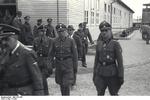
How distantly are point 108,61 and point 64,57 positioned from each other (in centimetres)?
139

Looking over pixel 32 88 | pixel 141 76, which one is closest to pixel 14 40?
pixel 32 88

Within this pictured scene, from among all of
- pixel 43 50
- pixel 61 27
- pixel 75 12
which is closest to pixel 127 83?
pixel 43 50

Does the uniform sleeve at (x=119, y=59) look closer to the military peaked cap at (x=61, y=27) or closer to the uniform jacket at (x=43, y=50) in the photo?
the military peaked cap at (x=61, y=27)

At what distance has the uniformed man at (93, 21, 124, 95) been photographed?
669 cm

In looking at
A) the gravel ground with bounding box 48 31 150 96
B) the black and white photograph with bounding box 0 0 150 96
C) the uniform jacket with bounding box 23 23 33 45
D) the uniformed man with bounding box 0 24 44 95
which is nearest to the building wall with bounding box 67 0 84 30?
the black and white photograph with bounding box 0 0 150 96

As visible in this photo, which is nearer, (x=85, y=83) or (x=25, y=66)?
(x=25, y=66)

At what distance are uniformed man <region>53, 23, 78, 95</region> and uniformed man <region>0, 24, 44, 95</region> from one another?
3044 mm

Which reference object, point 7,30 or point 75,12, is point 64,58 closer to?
point 7,30

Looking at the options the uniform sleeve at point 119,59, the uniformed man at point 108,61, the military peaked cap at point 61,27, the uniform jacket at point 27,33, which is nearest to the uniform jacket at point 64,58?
the military peaked cap at point 61,27

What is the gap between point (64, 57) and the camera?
7875 millimetres

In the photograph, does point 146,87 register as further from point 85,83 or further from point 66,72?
point 66,72

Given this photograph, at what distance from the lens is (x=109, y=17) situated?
131 feet

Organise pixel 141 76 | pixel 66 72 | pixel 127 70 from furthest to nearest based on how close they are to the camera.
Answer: pixel 127 70, pixel 141 76, pixel 66 72

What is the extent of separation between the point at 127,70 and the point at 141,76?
1.68 meters
